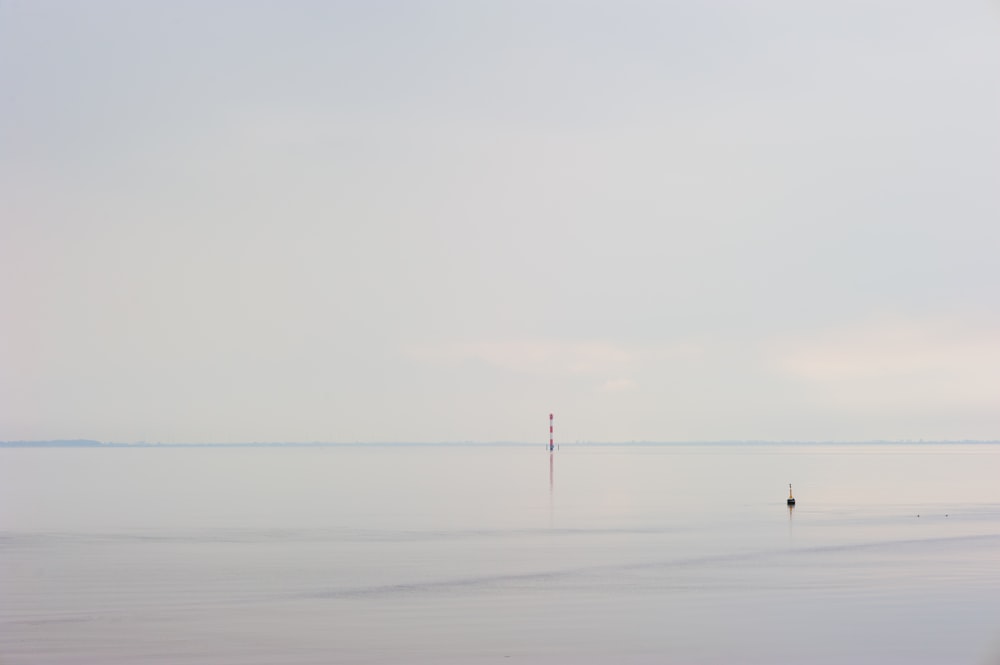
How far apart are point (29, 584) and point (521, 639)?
65.4 ft

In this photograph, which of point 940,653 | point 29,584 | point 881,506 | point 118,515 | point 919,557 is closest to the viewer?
point 940,653

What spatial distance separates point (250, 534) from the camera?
199 feet

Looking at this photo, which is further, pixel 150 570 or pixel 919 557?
pixel 919 557

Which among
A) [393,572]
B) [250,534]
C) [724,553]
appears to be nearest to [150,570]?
[393,572]

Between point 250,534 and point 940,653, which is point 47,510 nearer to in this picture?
point 250,534

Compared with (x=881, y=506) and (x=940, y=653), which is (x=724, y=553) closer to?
(x=940, y=653)

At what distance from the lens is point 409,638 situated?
30.6 m

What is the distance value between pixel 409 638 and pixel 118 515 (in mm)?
49635

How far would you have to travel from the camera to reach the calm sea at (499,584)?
29484 millimetres

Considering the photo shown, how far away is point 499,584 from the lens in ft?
134

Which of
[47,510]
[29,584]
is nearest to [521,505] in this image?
[47,510]

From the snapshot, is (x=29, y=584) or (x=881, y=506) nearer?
(x=29, y=584)

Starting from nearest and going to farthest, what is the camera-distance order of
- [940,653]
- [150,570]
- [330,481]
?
[940,653] < [150,570] < [330,481]

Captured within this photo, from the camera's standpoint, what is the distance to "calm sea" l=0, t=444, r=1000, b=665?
29.5m
